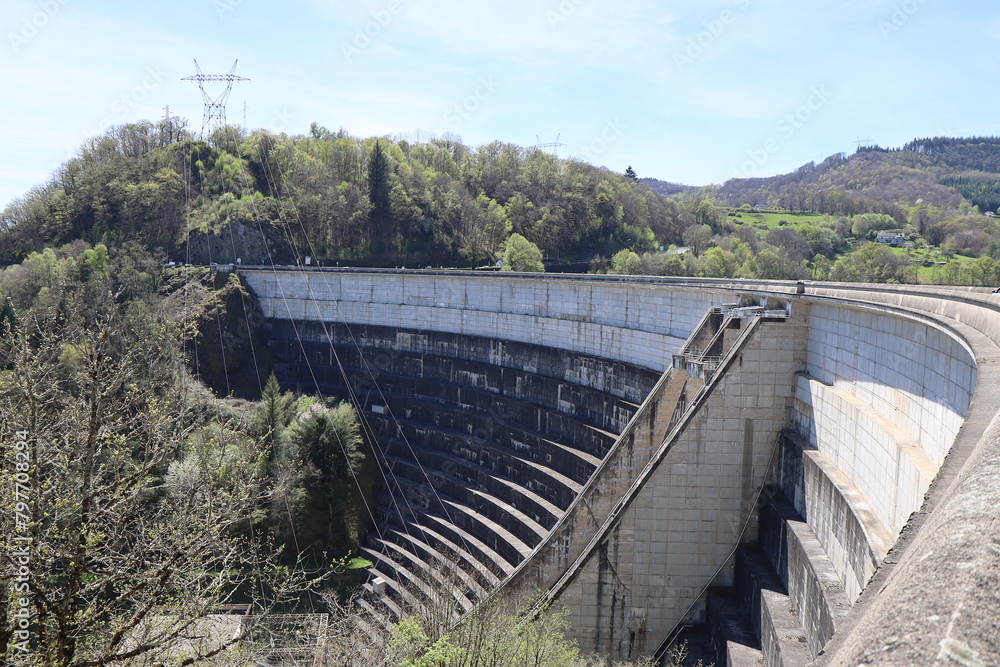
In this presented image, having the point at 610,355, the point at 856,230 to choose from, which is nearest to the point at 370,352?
the point at 610,355

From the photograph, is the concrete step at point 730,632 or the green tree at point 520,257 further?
the green tree at point 520,257

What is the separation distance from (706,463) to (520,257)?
37.1 metres

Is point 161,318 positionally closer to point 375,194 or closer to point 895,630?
point 375,194

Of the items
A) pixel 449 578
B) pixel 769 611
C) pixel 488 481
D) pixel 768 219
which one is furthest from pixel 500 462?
pixel 768 219

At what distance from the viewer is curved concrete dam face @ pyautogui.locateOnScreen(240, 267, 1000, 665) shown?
3928 millimetres

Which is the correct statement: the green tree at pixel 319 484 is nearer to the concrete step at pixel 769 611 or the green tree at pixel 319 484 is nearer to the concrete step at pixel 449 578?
the concrete step at pixel 449 578

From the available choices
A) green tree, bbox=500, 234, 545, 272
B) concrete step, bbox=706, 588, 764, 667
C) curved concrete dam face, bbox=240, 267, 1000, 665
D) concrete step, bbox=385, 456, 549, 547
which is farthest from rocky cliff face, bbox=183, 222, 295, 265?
concrete step, bbox=706, 588, 764, 667

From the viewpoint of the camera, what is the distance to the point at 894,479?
33.1ft

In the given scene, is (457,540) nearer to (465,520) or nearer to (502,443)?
(465,520)

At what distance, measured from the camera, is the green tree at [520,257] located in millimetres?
51531

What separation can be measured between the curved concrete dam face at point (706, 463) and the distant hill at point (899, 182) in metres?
77.4

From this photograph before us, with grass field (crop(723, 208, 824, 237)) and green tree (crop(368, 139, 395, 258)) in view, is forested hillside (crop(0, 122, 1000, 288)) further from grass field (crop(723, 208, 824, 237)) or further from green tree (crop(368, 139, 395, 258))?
grass field (crop(723, 208, 824, 237))

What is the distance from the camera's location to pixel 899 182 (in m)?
117

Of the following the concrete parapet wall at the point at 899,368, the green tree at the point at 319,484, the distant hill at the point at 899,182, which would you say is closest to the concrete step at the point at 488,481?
the green tree at the point at 319,484
